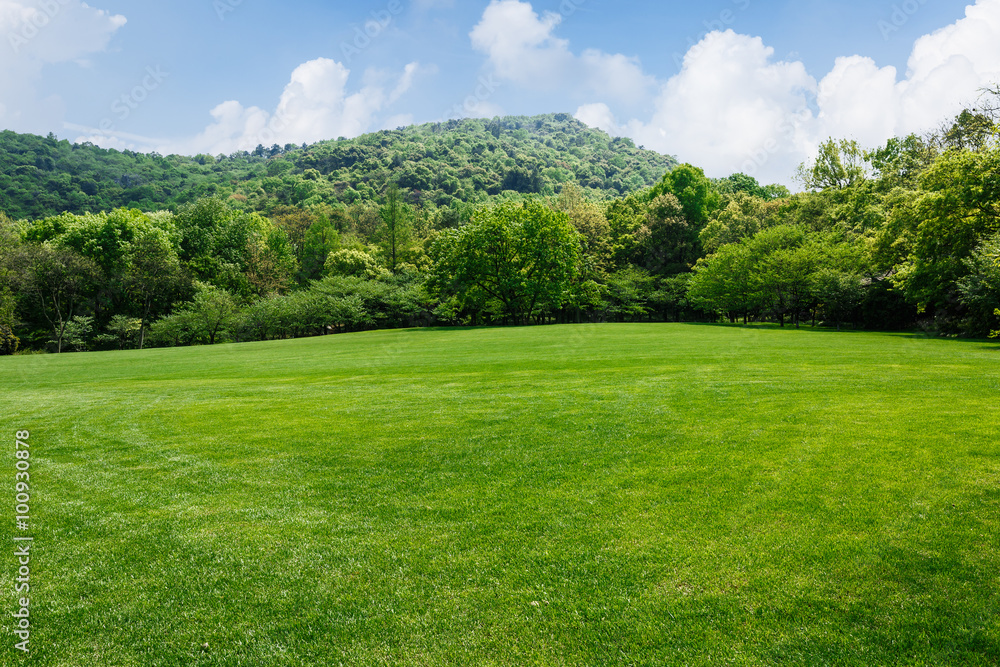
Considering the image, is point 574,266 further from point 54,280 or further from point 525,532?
point 525,532

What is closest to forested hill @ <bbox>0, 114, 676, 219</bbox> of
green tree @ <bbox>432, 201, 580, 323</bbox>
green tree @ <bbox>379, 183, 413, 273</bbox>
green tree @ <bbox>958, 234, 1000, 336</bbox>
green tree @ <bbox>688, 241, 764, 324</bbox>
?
green tree @ <bbox>379, 183, 413, 273</bbox>

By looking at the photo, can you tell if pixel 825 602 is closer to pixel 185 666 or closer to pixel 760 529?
pixel 760 529

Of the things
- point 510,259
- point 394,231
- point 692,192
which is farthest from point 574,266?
point 394,231

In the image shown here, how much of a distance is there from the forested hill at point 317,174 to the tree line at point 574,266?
30200 millimetres

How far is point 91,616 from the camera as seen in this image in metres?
3.80

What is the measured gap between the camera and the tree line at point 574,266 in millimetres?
26547

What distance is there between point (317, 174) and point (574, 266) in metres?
97.2

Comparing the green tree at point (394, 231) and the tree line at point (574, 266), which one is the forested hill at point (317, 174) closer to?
the tree line at point (574, 266)

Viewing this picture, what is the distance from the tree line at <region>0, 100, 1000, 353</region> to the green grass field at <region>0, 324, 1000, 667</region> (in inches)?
860

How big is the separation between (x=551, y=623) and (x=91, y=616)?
355 centimetres

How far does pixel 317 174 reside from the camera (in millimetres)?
123625

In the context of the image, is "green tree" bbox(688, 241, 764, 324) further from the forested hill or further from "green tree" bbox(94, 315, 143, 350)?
the forested hill

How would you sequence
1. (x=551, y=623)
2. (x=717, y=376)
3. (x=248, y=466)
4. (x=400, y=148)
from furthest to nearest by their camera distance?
(x=400, y=148)
(x=717, y=376)
(x=248, y=466)
(x=551, y=623)

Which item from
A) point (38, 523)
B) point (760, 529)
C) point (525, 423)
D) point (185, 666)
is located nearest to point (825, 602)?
point (760, 529)
